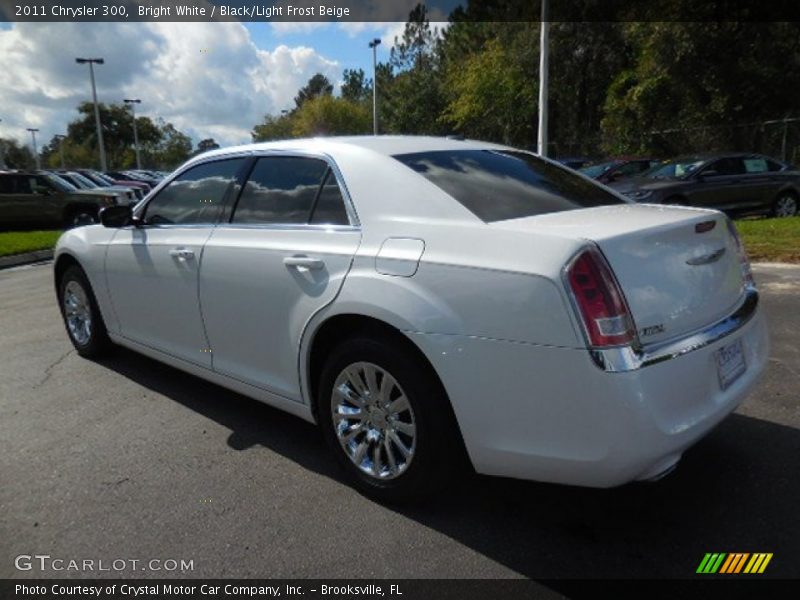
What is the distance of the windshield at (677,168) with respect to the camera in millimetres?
12281

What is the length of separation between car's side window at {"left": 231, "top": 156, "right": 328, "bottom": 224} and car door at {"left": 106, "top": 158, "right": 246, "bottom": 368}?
0.71ft

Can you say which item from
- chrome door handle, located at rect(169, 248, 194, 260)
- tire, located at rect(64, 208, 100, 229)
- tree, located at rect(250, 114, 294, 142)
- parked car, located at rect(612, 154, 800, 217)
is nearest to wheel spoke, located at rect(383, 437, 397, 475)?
chrome door handle, located at rect(169, 248, 194, 260)

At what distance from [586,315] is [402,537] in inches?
48.2

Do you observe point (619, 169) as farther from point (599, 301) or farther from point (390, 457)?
point (599, 301)

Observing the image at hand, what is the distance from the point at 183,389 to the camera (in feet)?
14.6

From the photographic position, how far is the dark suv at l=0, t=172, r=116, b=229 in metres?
16.8

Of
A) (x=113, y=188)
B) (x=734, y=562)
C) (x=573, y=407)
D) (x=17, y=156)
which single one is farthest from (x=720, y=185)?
(x=17, y=156)

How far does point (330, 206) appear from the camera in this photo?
10.3 ft

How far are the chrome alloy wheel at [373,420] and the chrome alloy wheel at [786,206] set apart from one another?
12.8 m

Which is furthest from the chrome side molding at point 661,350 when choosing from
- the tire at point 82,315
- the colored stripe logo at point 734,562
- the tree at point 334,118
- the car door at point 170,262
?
the tree at point 334,118

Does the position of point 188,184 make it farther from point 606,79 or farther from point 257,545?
point 606,79

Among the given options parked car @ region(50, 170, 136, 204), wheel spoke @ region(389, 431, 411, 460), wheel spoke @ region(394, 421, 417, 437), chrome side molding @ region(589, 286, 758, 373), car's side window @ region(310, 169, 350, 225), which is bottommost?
wheel spoke @ region(389, 431, 411, 460)

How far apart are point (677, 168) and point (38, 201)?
1563 cm

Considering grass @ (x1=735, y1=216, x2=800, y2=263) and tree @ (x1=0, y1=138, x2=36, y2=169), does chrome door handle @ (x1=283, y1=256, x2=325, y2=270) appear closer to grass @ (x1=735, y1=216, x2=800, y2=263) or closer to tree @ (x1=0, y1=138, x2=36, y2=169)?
grass @ (x1=735, y1=216, x2=800, y2=263)
